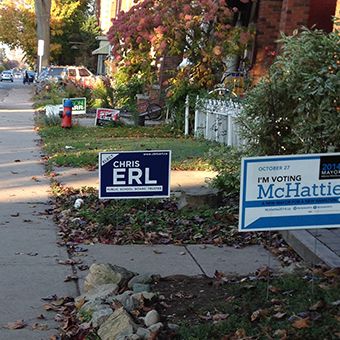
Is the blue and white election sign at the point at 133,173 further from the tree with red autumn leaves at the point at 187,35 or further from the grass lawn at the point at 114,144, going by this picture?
the tree with red autumn leaves at the point at 187,35

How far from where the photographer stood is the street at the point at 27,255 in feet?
17.0

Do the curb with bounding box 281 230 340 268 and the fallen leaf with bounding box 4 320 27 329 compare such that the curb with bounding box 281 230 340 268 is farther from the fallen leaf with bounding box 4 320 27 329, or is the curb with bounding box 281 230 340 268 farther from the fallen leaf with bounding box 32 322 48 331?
the fallen leaf with bounding box 4 320 27 329

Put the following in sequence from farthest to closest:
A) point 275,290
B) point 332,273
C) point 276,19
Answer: point 276,19 < point 332,273 < point 275,290

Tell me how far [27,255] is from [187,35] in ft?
38.0

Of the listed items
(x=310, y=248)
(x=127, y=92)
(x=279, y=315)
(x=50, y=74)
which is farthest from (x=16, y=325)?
(x=50, y=74)

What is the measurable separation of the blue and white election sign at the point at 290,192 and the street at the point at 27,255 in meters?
1.70

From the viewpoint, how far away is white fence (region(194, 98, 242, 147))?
14.3 m

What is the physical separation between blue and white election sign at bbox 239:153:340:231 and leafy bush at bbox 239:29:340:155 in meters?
2.05

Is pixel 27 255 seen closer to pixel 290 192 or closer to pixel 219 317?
pixel 219 317

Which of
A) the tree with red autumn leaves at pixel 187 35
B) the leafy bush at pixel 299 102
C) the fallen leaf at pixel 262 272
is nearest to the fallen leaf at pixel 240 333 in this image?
the fallen leaf at pixel 262 272

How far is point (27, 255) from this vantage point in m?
6.95

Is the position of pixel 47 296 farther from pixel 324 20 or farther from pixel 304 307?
pixel 324 20

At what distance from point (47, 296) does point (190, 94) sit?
12772mm

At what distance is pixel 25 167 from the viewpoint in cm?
1303
